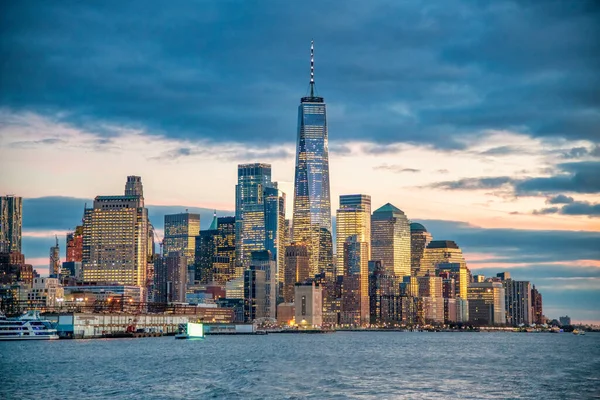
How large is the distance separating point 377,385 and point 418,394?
401 inches

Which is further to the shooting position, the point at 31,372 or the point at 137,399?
the point at 31,372

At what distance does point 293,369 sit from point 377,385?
24922mm

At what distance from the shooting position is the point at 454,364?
14038 cm

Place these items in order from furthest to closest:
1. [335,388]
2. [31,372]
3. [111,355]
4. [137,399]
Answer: [111,355] → [31,372] → [335,388] → [137,399]

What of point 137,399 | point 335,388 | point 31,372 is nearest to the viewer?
point 137,399

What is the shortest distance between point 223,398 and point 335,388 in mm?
13731

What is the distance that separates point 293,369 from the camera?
410 feet

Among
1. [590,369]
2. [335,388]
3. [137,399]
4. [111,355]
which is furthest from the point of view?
[111,355]

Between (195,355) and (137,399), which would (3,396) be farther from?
(195,355)

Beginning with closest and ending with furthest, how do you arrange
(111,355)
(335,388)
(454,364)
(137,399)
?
(137,399) → (335,388) → (454,364) → (111,355)

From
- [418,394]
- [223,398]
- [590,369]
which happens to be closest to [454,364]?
[590,369]

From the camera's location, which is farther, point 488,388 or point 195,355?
point 195,355

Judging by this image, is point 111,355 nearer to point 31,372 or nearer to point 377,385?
point 31,372

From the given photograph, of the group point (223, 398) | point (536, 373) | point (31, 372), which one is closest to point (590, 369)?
point (536, 373)
